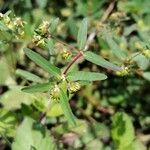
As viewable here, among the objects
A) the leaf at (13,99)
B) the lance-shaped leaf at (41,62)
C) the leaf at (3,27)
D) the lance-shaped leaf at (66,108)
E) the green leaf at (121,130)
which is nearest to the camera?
the lance-shaped leaf at (66,108)

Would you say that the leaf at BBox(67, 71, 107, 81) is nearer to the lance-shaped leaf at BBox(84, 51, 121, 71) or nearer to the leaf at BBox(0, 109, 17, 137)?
the lance-shaped leaf at BBox(84, 51, 121, 71)

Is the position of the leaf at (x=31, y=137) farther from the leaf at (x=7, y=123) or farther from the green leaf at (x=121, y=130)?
the green leaf at (x=121, y=130)

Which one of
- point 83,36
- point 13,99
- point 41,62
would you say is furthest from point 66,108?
point 13,99

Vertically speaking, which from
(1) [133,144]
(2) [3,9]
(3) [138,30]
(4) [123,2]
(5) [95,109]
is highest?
(2) [3,9]

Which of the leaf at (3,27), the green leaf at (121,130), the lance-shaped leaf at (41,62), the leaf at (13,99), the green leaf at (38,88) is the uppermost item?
the leaf at (3,27)

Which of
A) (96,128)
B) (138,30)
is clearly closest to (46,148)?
(96,128)

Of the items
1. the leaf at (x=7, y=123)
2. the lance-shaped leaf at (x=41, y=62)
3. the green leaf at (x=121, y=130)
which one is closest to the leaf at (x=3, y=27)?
the lance-shaped leaf at (x=41, y=62)

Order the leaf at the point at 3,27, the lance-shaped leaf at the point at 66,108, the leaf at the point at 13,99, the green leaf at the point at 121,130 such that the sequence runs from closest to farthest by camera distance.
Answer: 1. the lance-shaped leaf at the point at 66,108
2. the leaf at the point at 3,27
3. the green leaf at the point at 121,130
4. the leaf at the point at 13,99

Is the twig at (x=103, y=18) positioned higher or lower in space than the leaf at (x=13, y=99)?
higher

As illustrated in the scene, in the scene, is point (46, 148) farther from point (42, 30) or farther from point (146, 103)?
point (146, 103)
